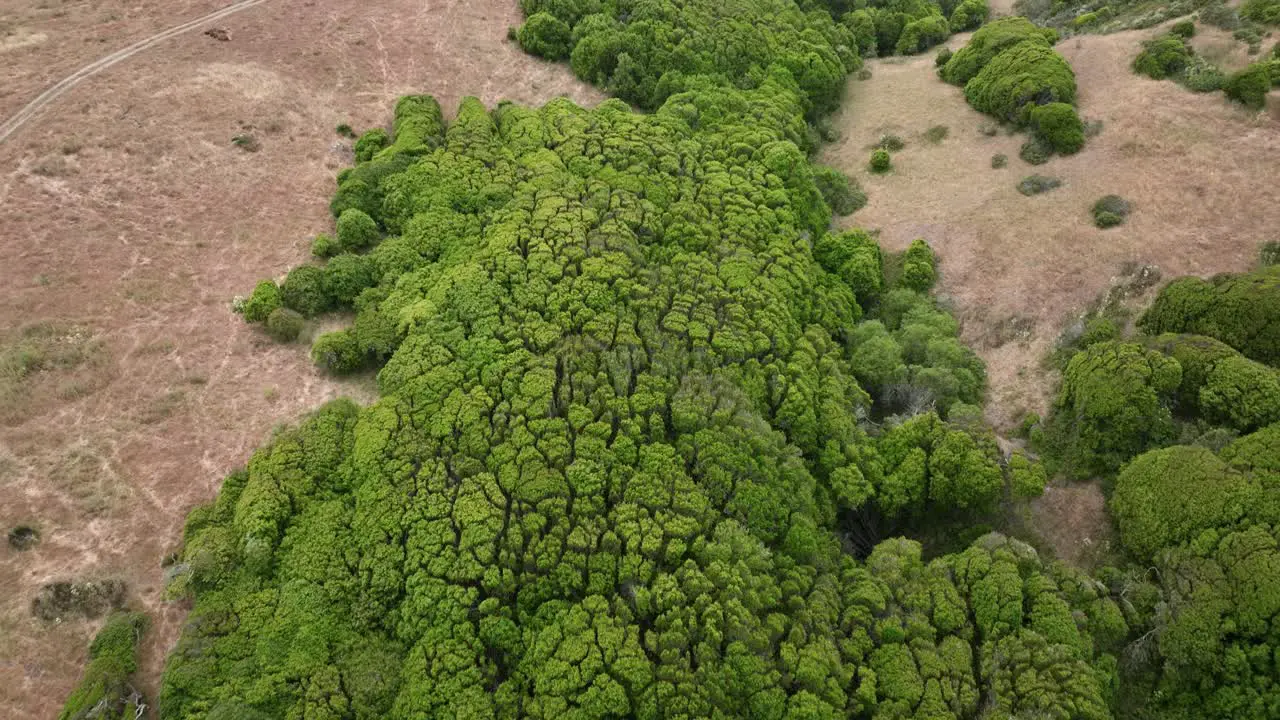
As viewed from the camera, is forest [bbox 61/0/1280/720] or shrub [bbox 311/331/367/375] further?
shrub [bbox 311/331/367/375]

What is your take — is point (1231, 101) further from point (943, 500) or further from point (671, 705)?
point (671, 705)

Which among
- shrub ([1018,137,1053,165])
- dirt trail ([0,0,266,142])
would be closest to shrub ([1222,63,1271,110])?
shrub ([1018,137,1053,165])

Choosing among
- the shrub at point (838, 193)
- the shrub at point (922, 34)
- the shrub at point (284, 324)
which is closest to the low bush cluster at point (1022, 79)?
the shrub at point (922, 34)

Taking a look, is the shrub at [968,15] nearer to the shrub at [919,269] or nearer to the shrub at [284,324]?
the shrub at [919,269]

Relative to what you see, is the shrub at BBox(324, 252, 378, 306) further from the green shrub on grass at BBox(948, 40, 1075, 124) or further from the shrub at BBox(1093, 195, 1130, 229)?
the green shrub on grass at BBox(948, 40, 1075, 124)

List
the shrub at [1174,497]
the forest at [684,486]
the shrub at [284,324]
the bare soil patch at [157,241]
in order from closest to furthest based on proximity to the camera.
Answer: the forest at [684,486], the shrub at [1174,497], the bare soil patch at [157,241], the shrub at [284,324]

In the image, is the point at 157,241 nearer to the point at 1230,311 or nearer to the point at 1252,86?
the point at 1230,311
